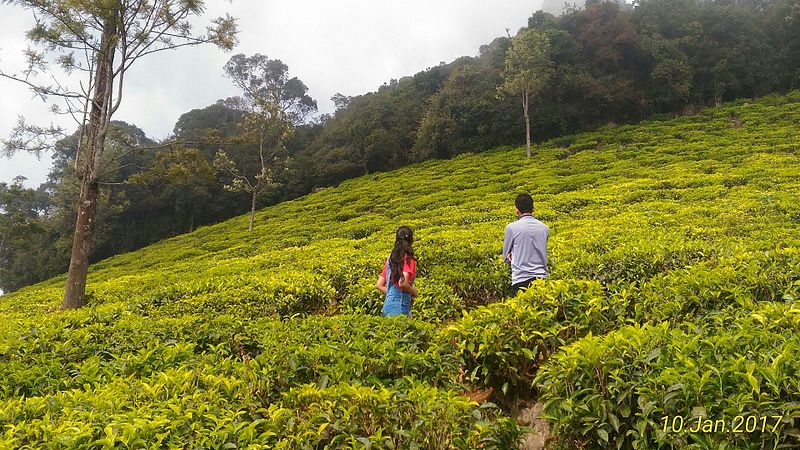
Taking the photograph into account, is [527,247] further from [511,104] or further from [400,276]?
[511,104]

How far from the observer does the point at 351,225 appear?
19.1 meters

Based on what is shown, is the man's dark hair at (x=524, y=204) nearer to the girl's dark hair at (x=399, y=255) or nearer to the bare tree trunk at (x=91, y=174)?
the girl's dark hair at (x=399, y=255)

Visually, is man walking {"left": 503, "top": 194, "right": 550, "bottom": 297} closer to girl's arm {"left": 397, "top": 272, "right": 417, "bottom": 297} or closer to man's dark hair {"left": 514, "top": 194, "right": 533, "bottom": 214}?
man's dark hair {"left": 514, "top": 194, "right": 533, "bottom": 214}

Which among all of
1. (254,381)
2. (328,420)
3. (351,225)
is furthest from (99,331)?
(351,225)

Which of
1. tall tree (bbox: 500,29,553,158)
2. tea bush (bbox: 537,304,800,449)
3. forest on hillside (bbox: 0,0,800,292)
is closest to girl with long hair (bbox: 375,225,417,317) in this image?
tea bush (bbox: 537,304,800,449)

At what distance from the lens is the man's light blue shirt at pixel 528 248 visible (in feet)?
19.4

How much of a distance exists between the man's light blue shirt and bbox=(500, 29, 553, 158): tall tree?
25.0 m

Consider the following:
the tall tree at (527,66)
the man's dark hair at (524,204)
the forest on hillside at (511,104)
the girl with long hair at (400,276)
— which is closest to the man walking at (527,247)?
the man's dark hair at (524,204)

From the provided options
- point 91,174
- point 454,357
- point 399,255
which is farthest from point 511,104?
point 454,357

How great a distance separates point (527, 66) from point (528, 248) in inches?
1151

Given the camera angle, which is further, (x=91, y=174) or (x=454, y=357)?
(x=91, y=174)

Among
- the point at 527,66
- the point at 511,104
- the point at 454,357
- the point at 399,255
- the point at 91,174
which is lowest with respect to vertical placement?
the point at 454,357

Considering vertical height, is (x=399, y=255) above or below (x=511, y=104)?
below

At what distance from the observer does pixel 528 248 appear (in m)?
5.95
